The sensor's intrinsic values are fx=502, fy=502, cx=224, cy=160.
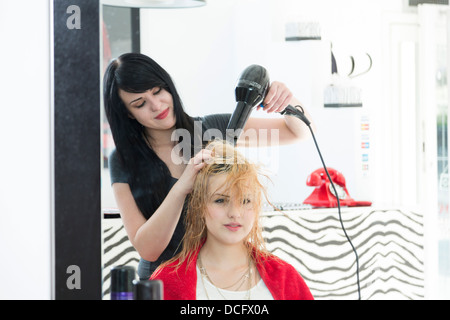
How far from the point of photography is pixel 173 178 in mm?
1037

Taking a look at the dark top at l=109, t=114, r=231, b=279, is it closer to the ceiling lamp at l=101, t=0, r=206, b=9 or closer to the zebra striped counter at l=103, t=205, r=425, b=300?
the zebra striped counter at l=103, t=205, r=425, b=300

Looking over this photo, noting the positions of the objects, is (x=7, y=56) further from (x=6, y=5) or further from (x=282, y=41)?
(x=282, y=41)

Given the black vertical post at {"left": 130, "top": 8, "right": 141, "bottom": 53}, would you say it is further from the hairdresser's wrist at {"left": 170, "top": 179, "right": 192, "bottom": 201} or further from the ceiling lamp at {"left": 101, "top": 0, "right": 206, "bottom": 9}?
the hairdresser's wrist at {"left": 170, "top": 179, "right": 192, "bottom": 201}

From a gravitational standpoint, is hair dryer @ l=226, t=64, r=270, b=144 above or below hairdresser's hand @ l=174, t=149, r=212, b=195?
above

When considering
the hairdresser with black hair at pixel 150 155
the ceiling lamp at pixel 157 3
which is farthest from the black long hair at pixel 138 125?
the ceiling lamp at pixel 157 3

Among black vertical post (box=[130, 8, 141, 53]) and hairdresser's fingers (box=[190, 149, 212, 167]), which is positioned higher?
black vertical post (box=[130, 8, 141, 53])

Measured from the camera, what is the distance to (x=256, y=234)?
1.04 metres

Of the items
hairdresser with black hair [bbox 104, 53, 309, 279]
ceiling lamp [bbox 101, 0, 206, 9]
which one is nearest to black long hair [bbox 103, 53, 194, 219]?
hairdresser with black hair [bbox 104, 53, 309, 279]

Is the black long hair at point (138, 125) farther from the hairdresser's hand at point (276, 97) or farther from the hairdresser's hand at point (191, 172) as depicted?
the hairdresser's hand at point (276, 97)

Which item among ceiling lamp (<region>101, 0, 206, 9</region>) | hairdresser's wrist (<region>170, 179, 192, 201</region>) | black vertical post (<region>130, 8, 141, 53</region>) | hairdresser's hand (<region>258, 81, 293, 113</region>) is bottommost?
hairdresser's wrist (<region>170, 179, 192, 201</region>)

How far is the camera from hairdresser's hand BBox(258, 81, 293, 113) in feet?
3.45

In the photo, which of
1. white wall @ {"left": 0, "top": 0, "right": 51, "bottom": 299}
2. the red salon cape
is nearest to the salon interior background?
white wall @ {"left": 0, "top": 0, "right": 51, "bottom": 299}

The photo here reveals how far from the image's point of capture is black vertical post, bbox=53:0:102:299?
1.03 m
